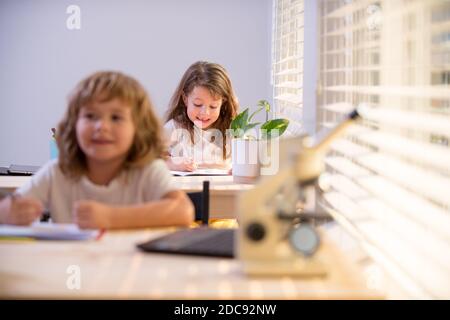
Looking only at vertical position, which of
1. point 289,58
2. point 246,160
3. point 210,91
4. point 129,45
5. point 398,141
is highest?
point 129,45

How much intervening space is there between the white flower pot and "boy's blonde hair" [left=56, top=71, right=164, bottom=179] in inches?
26.5

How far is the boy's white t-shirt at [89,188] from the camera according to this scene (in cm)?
182

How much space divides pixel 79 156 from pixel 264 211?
75cm

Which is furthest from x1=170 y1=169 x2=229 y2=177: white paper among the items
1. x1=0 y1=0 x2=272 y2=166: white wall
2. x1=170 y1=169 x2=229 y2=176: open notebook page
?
x1=0 y1=0 x2=272 y2=166: white wall

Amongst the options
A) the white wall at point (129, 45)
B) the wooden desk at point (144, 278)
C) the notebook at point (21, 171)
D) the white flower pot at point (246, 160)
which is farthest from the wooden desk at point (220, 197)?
the white wall at point (129, 45)

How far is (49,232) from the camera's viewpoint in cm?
154

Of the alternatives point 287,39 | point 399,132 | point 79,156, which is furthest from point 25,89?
point 399,132

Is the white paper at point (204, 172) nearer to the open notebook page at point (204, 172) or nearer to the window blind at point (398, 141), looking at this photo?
the open notebook page at point (204, 172)

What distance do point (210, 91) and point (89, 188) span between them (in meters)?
1.67

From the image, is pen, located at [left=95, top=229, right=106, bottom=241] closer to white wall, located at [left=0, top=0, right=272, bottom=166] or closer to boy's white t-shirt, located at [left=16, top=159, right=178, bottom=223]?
boy's white t-shirt, located at [left=16, top=159, right=178, bottom=223]

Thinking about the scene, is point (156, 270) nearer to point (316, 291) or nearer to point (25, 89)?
point (316, 291)

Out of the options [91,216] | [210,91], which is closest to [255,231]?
[91,216]

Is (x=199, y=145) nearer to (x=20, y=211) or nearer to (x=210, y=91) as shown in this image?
(x=210, y=91)

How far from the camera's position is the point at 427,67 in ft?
4.21
